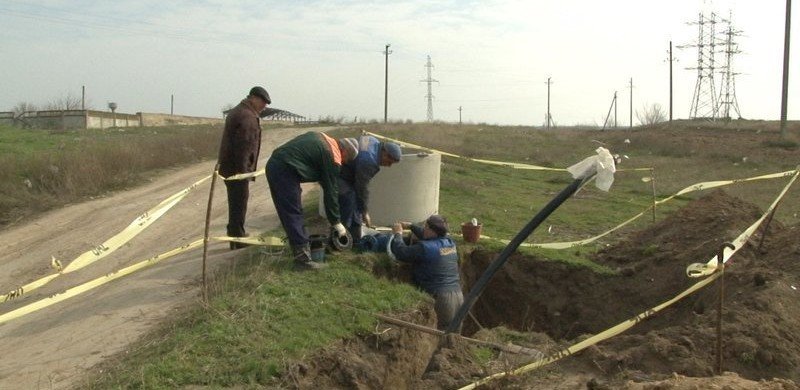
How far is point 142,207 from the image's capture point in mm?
12602

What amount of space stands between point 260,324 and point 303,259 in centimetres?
150

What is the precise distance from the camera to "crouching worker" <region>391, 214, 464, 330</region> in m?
8.55

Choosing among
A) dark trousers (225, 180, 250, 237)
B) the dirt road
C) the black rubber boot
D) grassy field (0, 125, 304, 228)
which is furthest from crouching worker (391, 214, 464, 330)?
grassy field (0, 125, 304, 228)

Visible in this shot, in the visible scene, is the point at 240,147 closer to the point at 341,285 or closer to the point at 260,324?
the point at 341,285

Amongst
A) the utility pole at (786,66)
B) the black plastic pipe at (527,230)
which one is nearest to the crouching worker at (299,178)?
the black plastic pipe at (527,230)

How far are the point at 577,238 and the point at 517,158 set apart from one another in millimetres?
14904

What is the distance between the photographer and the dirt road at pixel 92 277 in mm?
6109

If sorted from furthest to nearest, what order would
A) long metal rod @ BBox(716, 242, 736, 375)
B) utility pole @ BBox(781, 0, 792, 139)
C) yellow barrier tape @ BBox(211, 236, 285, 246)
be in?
utility pole @ BBox(781, 0, 792, 139), yellow barrier tape @ BBox(211, 236, 285, 246), long metal rod @ BBox(716, 242, 736, 375)

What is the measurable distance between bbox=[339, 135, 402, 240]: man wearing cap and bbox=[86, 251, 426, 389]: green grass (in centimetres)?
63

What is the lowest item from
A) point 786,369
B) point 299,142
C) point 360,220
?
point 786,369

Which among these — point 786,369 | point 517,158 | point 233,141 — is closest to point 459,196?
point 233,141

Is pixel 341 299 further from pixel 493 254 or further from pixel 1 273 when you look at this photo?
pixel 1 273

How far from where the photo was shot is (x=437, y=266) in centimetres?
856

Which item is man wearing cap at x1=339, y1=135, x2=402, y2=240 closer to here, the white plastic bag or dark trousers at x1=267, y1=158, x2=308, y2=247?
dark trousers at x1=267, y1=158, x2=308, y2=247
